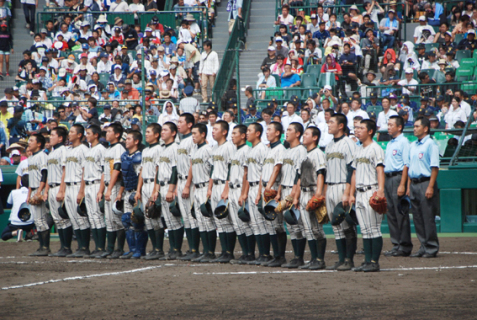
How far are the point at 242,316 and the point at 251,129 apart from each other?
13.5 ft

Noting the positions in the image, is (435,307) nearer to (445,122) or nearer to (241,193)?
(241,193)

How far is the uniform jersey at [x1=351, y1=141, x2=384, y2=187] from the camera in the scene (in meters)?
8.18

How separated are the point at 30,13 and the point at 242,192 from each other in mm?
16772

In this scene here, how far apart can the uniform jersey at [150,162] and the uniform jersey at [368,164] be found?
3.38m

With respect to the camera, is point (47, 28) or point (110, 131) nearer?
point (110, 131)

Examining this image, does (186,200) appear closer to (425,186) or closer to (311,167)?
(311,167)

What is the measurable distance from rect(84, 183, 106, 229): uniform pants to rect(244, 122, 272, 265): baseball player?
8.83 ft

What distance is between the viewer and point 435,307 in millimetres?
5891

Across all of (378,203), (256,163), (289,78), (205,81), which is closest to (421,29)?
(289,78)

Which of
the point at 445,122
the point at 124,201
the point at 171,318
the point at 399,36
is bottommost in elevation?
the point at 171,318

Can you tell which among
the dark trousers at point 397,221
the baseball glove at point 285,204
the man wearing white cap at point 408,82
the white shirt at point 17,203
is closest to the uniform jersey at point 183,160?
the baseball glove at point 285,204

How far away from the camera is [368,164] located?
8.21m

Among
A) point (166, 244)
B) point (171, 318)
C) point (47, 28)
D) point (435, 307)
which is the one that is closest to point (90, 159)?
point (166, 244)

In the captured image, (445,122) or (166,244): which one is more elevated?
(445,122)
